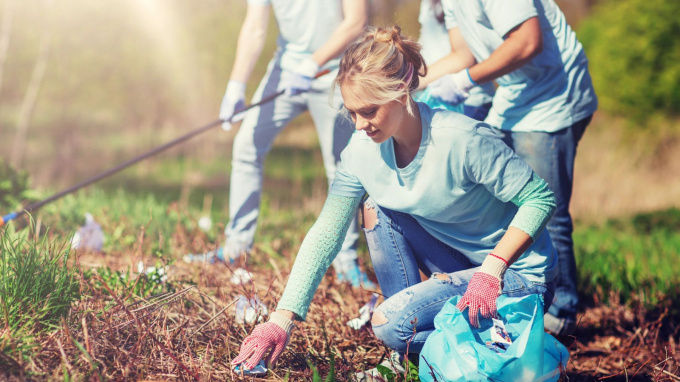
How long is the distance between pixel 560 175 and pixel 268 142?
1.58 metres

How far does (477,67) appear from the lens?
2557 mm

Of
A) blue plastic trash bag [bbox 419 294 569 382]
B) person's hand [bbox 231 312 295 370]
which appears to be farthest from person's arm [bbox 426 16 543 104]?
person's hand [bbox 231 312 295 370]

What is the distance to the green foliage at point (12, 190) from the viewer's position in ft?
12.3

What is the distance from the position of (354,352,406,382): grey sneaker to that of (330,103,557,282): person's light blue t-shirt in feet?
1.45

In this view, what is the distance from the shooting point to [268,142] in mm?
3588

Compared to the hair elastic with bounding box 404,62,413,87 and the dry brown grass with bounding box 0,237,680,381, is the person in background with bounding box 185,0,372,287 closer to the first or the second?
the dry brown grass with bounding box 0,237,680,381

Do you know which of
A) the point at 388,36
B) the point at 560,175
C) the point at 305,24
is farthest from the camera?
the point at 305,24

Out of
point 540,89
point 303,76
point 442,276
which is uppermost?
point 540,89

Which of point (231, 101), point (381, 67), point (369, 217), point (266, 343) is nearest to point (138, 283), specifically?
point (266, 343)

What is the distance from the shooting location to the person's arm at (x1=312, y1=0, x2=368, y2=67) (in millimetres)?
3287

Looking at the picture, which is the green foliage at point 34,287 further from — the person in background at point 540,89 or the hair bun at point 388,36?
the person in background at point 540,89

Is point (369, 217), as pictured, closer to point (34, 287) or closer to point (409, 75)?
point (409, 75)

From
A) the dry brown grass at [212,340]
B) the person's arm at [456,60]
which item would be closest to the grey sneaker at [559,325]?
the dry brown grass at [212,340]

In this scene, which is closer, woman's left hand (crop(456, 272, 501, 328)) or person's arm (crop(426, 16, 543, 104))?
woman's left hand (crop(456, 272, 501, 328))
